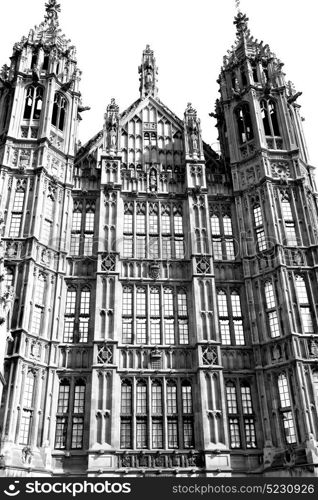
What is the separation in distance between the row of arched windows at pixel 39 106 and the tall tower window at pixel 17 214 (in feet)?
22.0

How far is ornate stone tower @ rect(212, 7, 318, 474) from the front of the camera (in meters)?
29.0

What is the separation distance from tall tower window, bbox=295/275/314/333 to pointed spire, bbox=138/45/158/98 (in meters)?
19.7

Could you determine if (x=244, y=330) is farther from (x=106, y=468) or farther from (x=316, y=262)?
(x=106, y=468)

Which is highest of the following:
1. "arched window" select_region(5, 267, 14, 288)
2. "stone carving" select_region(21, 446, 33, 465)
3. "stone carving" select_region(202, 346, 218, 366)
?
"arched window" select_region(5, 267, 14, 288)

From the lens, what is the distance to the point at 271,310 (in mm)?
32312

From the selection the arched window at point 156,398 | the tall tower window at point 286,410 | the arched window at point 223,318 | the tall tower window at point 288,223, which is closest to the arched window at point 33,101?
the arched window at point 223,318

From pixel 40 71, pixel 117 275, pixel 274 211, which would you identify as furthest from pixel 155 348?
pixel 40 71

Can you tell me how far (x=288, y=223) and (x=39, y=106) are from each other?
64.5 feet

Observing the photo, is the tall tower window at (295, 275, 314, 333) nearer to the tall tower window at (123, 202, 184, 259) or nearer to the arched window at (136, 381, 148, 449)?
the tall tower window at (123, 202, 184, 259)

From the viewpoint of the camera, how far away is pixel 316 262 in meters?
33.7

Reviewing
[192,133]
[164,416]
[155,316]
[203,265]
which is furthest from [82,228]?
[164,416]

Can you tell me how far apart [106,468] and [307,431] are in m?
10.1

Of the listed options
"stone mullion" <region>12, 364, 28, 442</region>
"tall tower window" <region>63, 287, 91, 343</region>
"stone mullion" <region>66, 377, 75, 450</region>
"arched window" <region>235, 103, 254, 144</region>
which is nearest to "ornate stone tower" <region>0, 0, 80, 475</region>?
"stone mullion" <region>12, 364, 28, 442</region>

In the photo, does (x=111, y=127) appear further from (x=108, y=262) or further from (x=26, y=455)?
(x=26, y=455)
